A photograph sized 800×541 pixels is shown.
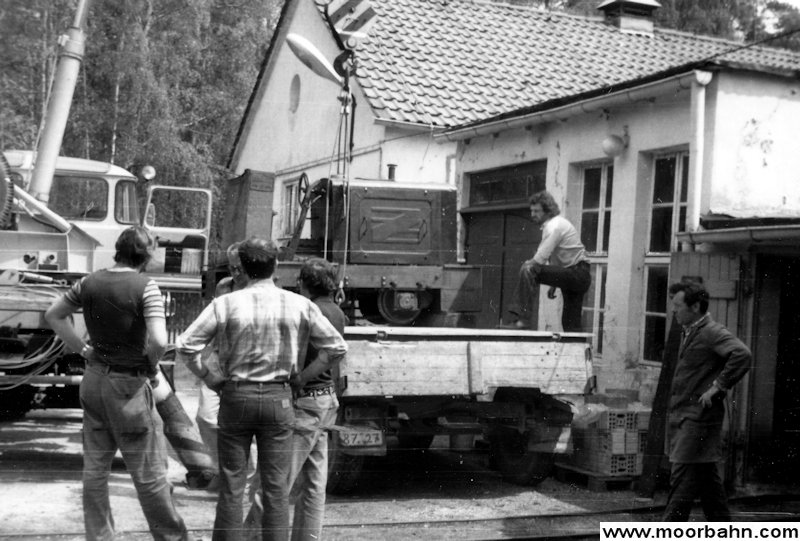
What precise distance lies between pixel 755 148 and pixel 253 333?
560cm

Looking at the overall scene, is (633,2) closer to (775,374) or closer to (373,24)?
(373,24)

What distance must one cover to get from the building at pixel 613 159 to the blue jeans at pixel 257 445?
4329mm

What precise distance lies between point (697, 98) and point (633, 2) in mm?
10009

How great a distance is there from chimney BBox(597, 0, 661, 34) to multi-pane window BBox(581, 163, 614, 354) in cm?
820

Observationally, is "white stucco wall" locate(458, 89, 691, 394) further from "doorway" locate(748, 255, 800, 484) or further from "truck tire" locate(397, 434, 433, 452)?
"truck tire" locate(397, 434, 433, 452)

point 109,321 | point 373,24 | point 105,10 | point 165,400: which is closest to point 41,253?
point 105,10

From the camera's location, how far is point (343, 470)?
314 inches

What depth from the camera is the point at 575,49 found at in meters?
16.6

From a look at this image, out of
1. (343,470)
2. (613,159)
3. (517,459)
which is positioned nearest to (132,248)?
(343,470)

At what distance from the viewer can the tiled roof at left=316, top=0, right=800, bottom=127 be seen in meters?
14.9

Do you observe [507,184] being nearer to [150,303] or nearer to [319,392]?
[319,392]

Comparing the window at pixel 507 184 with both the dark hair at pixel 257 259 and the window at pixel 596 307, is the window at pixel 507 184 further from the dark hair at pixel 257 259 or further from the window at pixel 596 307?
the dark hair at pixel 257 259

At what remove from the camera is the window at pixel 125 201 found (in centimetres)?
1042

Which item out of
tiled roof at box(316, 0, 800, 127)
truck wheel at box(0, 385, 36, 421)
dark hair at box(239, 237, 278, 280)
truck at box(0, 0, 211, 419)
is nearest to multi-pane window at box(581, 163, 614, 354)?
tiled roof at box(316, 0, 800, 127)
